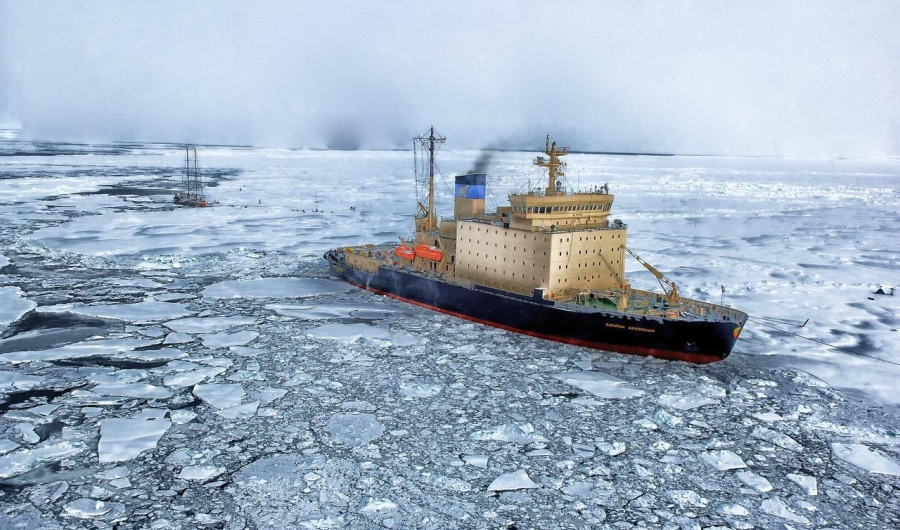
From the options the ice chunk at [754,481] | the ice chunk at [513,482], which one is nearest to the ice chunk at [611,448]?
the ice chunk at [513,482]

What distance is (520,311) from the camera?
16094 millimetres

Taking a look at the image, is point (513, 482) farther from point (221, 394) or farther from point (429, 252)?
point (429, 252)

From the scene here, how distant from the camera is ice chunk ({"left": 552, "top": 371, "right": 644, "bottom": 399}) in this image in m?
12.2

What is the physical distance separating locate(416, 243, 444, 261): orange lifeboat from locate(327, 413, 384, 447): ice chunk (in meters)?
9.08

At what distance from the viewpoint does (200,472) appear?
877cm

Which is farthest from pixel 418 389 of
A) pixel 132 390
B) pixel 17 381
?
pixel 17 381

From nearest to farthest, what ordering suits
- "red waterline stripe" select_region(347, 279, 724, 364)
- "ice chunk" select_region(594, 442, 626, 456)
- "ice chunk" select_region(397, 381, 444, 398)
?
1. "ice chunk" select_region(594, 442, 626, 456)
2. "ice chunk" select_region(397, 381, 444, 398)
3. "red waterline stripe" select_region(347, 279, 724, 364)

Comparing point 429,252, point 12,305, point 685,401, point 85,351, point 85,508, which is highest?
point 429,252

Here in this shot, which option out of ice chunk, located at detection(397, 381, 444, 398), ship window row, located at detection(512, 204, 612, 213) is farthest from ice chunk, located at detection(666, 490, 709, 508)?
ship window row, located at detection(512, 204, 612, 213)

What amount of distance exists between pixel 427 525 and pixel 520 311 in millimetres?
8860

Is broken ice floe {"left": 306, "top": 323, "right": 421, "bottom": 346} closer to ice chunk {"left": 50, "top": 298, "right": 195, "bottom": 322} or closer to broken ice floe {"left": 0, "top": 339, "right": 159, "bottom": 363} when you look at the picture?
broken ice floe {"left": 0, "top": 339, "right": 159, "bottom": 363}

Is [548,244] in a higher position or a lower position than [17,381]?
higher

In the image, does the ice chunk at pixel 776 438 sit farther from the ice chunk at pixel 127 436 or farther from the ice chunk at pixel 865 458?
the ice chunk at pixel 127 436

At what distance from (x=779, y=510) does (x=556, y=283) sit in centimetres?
858
